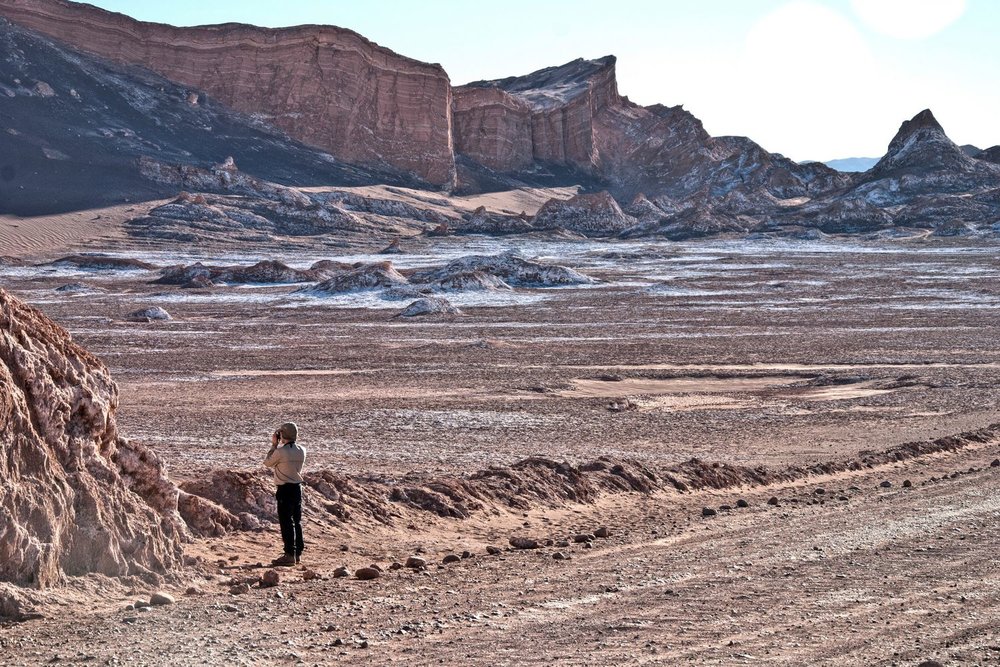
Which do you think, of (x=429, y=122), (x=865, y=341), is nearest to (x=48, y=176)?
(x=429, y=122)

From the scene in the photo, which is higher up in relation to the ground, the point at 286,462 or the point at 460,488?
the point at 286,462

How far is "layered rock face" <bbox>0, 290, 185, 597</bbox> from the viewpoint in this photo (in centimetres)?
744

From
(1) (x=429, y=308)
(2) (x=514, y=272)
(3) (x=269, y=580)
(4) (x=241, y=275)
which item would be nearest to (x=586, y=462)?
(3) (x=269, y=580)

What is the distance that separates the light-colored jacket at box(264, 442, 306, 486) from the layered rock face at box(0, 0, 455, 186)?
109m

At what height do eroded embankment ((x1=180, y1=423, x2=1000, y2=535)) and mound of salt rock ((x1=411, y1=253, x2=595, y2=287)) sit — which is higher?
mound of salt rock ((x1=411, y1=253, x2=595, y2=287))

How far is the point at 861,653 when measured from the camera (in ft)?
21.7

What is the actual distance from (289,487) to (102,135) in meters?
96.2

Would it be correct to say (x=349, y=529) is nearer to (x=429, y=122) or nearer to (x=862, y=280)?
(x=862, y=280)

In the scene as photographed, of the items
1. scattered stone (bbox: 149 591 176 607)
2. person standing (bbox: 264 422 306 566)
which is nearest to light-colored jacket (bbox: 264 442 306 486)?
person standing (bbox: 264 422 306 566)

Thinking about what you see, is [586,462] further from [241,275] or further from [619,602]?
[241,275]

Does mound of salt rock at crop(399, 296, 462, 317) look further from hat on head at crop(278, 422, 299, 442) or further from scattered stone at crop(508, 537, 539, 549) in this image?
hat on head at crop(278, 422, 299, 442)

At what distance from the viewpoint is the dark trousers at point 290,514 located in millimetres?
9102

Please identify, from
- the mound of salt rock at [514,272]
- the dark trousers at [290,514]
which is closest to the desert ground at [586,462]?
the dark trousers at [290,514]

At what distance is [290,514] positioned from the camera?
9.16 meters
